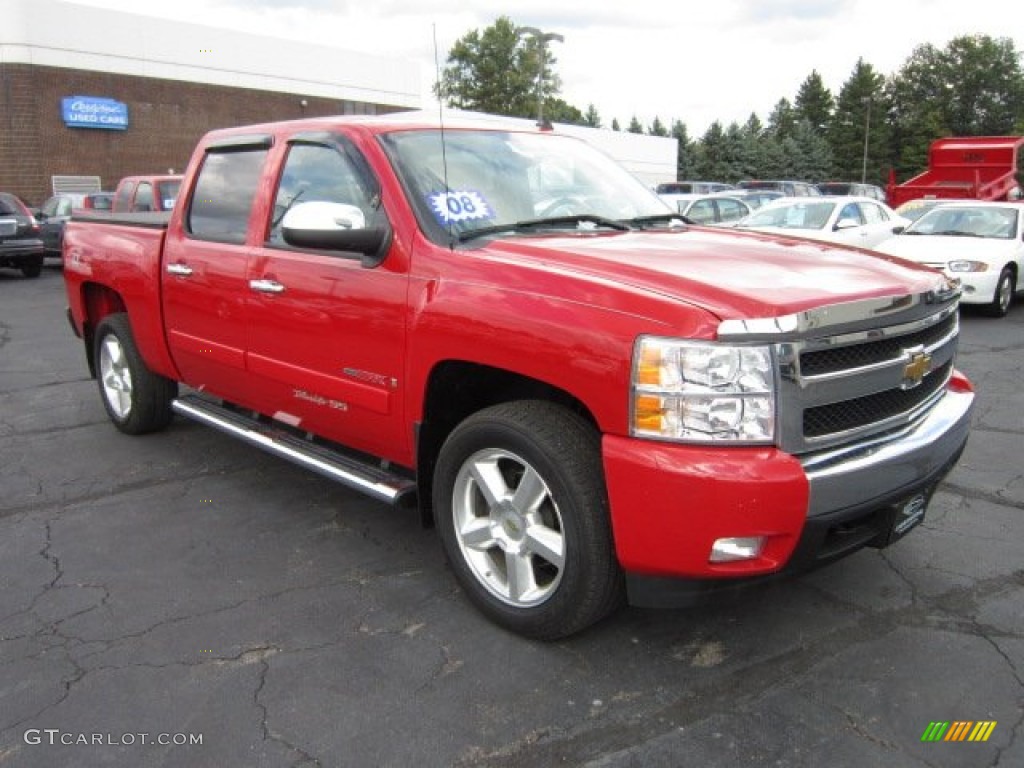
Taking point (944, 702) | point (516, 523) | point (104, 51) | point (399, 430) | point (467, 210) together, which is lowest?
point (944, 702)

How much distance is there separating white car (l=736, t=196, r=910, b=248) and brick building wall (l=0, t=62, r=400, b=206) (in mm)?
22284

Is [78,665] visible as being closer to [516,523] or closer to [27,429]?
[516,523]

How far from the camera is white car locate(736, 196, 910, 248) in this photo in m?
12.9

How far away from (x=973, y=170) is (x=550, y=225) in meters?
20.5

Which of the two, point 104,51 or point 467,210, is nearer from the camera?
point 467,210

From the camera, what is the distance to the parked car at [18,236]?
1645cm

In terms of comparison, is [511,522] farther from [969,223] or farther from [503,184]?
[969,223]

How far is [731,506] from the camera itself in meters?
2.56

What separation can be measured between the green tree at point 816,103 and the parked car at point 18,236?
287 ft

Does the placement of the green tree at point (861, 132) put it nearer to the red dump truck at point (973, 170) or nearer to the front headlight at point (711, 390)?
the red dump truck at point (973, 170)

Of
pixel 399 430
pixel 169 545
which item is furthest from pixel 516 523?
pixel 169 545

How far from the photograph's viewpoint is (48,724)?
2791 mm

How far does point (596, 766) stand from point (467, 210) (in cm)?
215

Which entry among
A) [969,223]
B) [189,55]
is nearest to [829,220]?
[969,223]
